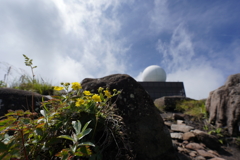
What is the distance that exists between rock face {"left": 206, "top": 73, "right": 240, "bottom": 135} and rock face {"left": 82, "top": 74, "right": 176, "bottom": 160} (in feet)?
11.1

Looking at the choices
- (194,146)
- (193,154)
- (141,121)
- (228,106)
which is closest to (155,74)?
(228,106)

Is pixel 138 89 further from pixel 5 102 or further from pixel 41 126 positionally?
pixel 5 102

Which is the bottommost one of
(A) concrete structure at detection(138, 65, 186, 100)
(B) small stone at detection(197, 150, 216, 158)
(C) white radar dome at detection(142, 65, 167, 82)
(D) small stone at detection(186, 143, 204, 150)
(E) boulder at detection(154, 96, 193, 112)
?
(B) small stone at detection(197, 150, 216, 158)

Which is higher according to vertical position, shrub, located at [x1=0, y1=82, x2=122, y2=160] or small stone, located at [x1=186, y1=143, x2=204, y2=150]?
shrub, located at [x1=0, y1=82, x2=122, y2=160]

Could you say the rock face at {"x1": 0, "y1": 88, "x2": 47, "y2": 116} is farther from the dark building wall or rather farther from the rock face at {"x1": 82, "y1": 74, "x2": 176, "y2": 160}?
the dark building wall

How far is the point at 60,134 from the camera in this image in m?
0.92

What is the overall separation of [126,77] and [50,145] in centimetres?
166

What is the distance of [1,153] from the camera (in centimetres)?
71

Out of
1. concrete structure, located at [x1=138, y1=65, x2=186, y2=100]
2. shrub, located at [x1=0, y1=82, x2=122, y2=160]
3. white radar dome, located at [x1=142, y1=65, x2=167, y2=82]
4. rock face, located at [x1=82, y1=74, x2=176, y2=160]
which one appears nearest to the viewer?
shrub, located at [x1=0, y1=82, x2=122, y2=160]

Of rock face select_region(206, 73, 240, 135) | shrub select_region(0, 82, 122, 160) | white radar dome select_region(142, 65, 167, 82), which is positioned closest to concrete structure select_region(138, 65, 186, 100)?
white radar dome select_region(142, 65, 167, 82)

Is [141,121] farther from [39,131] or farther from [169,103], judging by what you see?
[169,103]

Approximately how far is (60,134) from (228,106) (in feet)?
17.5

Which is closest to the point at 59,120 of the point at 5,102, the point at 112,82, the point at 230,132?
the point at 112,82

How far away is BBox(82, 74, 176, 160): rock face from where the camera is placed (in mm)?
1778
